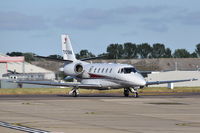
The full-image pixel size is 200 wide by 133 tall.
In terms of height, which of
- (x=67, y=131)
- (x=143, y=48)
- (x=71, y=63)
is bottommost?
(x=67, y=131)

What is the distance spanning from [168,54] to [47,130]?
177251mm

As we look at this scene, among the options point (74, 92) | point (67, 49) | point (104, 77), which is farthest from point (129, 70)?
→ point (67, 49)

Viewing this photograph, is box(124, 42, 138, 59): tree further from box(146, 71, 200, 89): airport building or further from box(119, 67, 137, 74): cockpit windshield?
box(119, 67, 137, 74): cockpit windshield

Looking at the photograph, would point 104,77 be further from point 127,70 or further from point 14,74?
point 14,74

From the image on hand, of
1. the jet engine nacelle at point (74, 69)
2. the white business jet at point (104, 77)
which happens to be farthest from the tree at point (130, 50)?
the jet engine nacelle at point (74, 69)

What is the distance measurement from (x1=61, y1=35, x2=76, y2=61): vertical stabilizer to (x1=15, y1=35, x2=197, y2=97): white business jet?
1.40 metres

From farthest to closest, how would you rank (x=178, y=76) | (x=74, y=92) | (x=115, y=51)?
1. (x=115, y=51)
2. (x=178, y=76)
3. (x=74, y=92)

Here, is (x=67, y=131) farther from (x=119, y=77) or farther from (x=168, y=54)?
(x=168, y=54)

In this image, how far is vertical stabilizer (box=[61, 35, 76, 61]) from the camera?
5422 centimetres

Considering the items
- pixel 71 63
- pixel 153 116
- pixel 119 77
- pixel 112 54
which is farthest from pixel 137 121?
pixel 112 54

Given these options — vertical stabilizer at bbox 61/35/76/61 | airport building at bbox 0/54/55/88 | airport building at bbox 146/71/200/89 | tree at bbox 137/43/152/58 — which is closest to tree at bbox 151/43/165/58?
tree at bbox 137/43/152/58

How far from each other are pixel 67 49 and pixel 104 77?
8330mm

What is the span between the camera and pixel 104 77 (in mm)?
47281

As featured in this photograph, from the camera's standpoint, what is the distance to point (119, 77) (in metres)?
45.7
